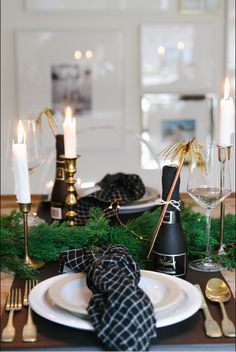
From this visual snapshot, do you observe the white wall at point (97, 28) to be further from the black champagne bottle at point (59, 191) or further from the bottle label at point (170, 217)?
the bottle label at point (170, 217)

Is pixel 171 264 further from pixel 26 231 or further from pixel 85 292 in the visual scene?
pixel 26 231

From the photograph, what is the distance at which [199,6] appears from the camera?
4094 millimetres

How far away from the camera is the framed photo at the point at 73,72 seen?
412 centimetres

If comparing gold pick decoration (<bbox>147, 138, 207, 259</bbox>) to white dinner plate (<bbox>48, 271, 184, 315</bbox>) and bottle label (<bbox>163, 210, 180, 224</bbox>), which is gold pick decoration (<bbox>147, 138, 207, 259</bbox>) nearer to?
bottle label (<bbox>163, 210, 180, 224</bbox>)

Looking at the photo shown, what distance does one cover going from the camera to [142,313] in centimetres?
94

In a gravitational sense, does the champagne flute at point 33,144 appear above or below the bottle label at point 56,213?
above

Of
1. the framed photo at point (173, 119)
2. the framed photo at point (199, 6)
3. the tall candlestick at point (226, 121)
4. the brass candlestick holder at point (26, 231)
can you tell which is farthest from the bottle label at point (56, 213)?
the framed photo at point (199, 6)

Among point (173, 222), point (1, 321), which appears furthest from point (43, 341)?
point (173, 222)

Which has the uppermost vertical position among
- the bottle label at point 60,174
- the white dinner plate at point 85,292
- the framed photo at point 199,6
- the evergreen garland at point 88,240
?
the framed photo at point 199,6

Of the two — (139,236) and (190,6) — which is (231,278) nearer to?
(139,236)

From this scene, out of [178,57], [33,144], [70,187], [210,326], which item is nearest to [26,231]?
[70,187]

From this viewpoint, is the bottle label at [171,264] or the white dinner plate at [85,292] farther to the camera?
the bottle label at [171,264]

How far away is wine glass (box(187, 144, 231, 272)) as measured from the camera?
52.9 inches

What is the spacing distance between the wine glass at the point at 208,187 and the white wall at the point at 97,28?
2660 millimetres
